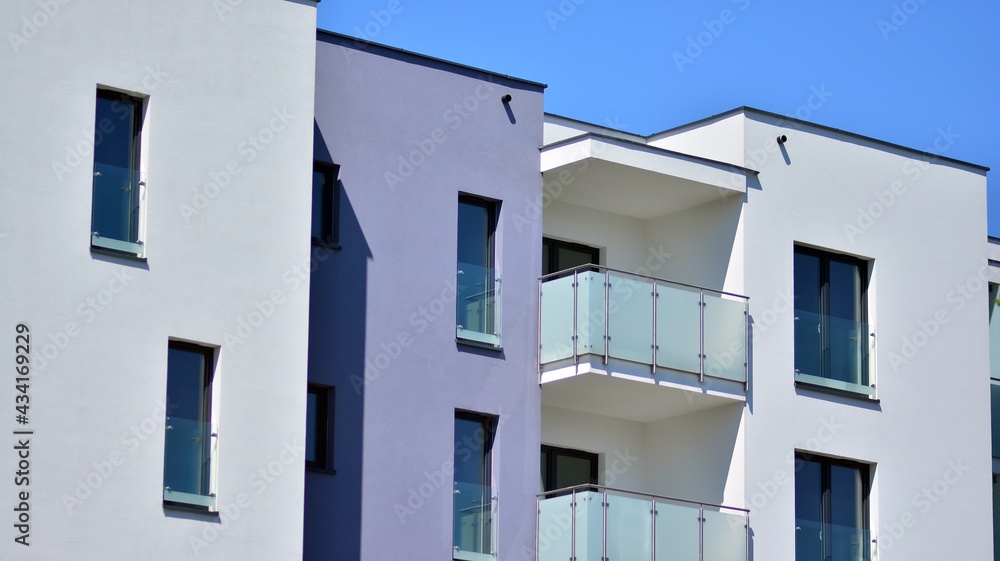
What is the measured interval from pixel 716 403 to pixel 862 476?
2.56m

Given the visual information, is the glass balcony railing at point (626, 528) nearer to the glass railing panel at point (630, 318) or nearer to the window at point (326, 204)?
the glass railing panel at point (630, 318)

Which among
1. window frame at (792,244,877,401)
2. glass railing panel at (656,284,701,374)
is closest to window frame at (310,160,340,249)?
glass railing panel at (656,284,701,374)

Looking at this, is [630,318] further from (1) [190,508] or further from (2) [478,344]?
(1) [190,508]

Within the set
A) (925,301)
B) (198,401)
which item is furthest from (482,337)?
(925,301)

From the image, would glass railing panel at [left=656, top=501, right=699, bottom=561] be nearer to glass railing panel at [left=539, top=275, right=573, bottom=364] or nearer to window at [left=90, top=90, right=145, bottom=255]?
glass railing panel at [left=539, top=275, right=573, bottom=364]

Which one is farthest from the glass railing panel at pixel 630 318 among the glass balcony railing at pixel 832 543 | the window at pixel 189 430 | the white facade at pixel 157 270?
the window at pixel 189 430

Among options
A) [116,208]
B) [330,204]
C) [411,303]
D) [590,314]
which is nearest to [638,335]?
[590,314]

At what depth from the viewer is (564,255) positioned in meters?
28.9

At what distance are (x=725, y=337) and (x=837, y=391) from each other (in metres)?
2.03

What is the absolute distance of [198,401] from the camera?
2261cm

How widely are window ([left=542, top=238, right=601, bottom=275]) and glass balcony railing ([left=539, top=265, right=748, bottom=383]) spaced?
870 millimetres

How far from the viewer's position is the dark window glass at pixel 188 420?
22.2m

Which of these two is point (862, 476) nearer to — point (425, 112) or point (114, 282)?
Result: point (425, 112)

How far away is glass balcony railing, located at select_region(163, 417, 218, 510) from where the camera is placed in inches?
869
